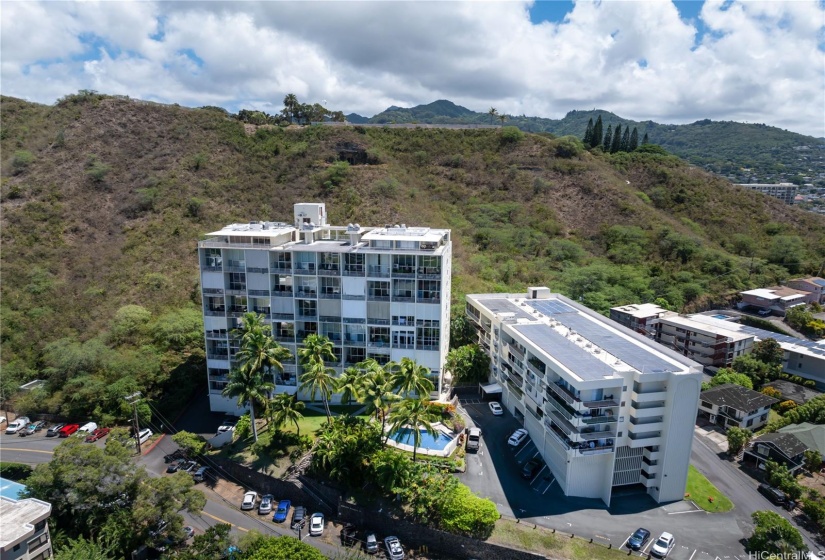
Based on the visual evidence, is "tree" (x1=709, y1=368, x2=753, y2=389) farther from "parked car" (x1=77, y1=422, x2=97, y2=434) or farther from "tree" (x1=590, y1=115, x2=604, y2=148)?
"tree" (x1=590, y1=115, x2=604, y2=148)

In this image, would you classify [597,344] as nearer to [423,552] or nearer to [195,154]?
[423,552]

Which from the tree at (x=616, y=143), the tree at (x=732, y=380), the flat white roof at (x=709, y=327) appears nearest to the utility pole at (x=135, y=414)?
the tree at (x=732, y=380)

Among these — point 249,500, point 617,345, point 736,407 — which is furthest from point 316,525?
point 736,407

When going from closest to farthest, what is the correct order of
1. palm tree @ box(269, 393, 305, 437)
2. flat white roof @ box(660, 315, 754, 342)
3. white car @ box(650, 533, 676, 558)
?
1. white car @ box(650, 533, 676, 558)
2. palm tree @ box(269, 393, 305, 437)
3. flat white roof @ box(660, 315, 754, 342)

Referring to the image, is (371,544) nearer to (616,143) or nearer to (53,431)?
(53,431)

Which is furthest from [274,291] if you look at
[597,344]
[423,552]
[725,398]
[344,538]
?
[725,398]

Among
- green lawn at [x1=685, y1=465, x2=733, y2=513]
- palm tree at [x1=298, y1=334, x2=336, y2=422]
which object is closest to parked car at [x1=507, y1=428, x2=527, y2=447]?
green lawn at [x1=685, y1=465, x2=733, y2=513]
